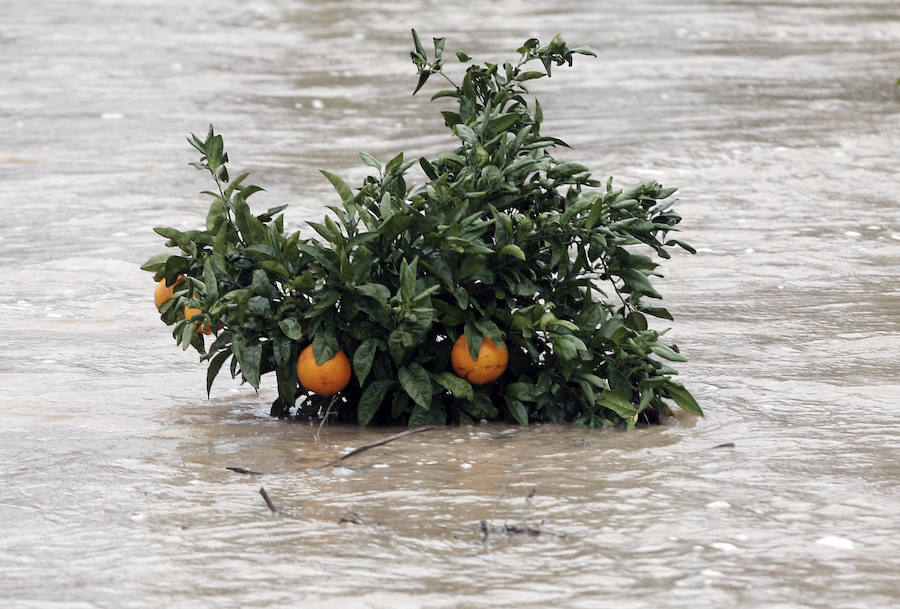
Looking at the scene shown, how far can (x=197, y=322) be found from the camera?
12.9ft

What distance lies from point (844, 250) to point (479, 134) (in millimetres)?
2819

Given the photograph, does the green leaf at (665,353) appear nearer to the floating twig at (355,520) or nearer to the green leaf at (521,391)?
the green leaf at (521,391)

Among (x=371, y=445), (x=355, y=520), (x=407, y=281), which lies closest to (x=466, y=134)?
(x=407, y=281)

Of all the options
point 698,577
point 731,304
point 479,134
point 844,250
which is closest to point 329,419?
point 479,134

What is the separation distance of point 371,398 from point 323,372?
0.63 feet

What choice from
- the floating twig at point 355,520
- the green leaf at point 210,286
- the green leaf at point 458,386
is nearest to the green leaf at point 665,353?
the green leaf at point 458,386

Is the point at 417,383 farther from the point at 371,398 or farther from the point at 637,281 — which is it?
the point at 637,281

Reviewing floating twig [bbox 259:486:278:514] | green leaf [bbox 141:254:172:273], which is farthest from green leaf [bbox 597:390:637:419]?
green leaf [bbox 141:254:172:273]

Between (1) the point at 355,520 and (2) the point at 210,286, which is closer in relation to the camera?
(1) the point at 355,520

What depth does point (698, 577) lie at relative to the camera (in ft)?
9.86

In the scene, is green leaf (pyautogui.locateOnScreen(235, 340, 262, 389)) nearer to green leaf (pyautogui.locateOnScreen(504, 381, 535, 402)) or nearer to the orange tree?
the orange tree

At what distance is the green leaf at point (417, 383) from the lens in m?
4.02

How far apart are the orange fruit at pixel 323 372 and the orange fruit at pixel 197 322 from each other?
0.29 metres

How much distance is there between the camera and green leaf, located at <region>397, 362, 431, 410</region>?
402 centimetres
